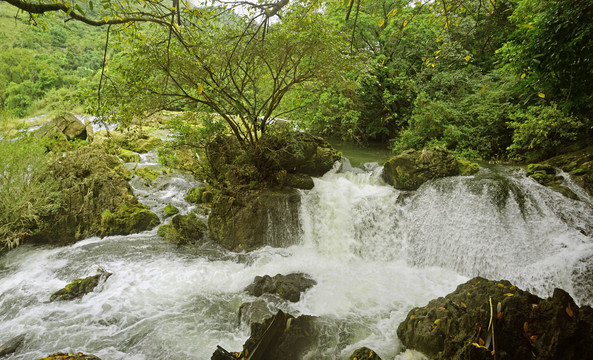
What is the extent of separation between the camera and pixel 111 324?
470cm

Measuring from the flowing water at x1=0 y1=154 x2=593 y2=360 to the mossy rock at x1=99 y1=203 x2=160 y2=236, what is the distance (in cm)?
26

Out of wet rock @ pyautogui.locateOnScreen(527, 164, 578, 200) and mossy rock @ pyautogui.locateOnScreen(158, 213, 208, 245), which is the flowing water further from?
mossy rock @ pyautogui.locateOnScreen(158, 213, 208, 245)

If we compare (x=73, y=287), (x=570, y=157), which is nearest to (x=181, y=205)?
(x=73, y=287)

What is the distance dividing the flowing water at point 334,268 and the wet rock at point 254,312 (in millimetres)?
130

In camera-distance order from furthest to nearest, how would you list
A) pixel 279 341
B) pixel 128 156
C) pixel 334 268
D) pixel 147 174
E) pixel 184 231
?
pixel 128 156 → pixel 147 174 → pixel 184 231 → pixel 334 268 → pixel 279 341

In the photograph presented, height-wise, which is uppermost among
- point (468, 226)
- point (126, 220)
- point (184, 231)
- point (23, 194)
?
point (23, 194)

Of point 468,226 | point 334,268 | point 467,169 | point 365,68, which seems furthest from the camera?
point 467,169

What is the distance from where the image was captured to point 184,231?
7.44 meters

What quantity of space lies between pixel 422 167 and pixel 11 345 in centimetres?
872

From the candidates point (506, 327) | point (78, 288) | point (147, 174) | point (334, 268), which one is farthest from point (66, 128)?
point (506, 327)

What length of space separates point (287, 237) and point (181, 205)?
393 centimetres

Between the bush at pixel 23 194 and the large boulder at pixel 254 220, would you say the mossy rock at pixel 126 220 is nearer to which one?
the bush at pixel 23 194

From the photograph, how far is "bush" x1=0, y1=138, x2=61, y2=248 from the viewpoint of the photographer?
6809 mm

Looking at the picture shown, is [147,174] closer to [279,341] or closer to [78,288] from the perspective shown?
[78,288]
